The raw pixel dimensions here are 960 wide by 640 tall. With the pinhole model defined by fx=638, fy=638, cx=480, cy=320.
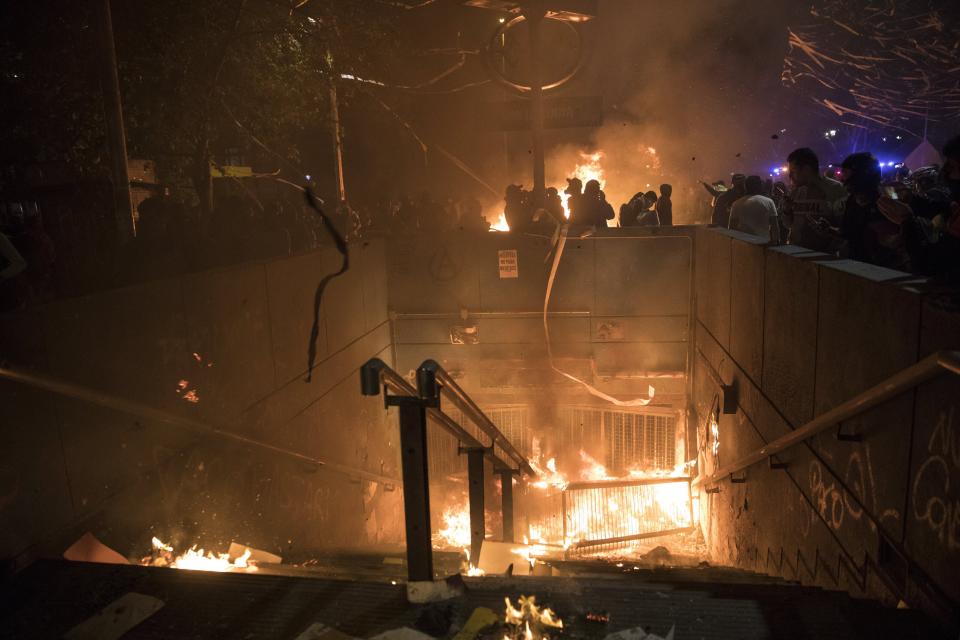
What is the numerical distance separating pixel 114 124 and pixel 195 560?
178 inches

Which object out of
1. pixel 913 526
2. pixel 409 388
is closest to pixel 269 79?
pixel 409 388

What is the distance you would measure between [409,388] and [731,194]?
778cm

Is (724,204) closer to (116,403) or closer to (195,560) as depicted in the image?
(195,560)

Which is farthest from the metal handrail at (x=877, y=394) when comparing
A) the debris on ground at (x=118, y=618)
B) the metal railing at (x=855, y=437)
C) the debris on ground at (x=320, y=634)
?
the debris on ground at (x=118, y=618)

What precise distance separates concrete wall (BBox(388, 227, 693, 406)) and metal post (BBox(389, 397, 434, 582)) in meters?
8.55

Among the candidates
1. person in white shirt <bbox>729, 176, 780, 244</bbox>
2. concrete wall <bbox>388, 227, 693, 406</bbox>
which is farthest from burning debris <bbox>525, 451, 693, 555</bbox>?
person in white shirt <bbox>729, 176, 780, 244</bbox>

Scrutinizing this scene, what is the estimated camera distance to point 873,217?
481 centimetres

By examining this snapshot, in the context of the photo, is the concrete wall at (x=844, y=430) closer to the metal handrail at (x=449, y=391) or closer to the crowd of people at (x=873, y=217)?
the crowd of people at (x=873, y=217)

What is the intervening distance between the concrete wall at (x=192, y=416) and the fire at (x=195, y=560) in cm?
12

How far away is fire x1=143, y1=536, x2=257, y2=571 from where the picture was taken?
4941 mm

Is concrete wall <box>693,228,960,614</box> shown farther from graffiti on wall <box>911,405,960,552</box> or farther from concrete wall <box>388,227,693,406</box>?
concrete wall <box>388,227,693,406</box>

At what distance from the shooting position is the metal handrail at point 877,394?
2.56 m

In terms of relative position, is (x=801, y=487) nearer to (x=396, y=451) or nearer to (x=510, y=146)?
(x=396, y=451)

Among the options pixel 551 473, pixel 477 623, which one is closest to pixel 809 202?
pixel 477 623
